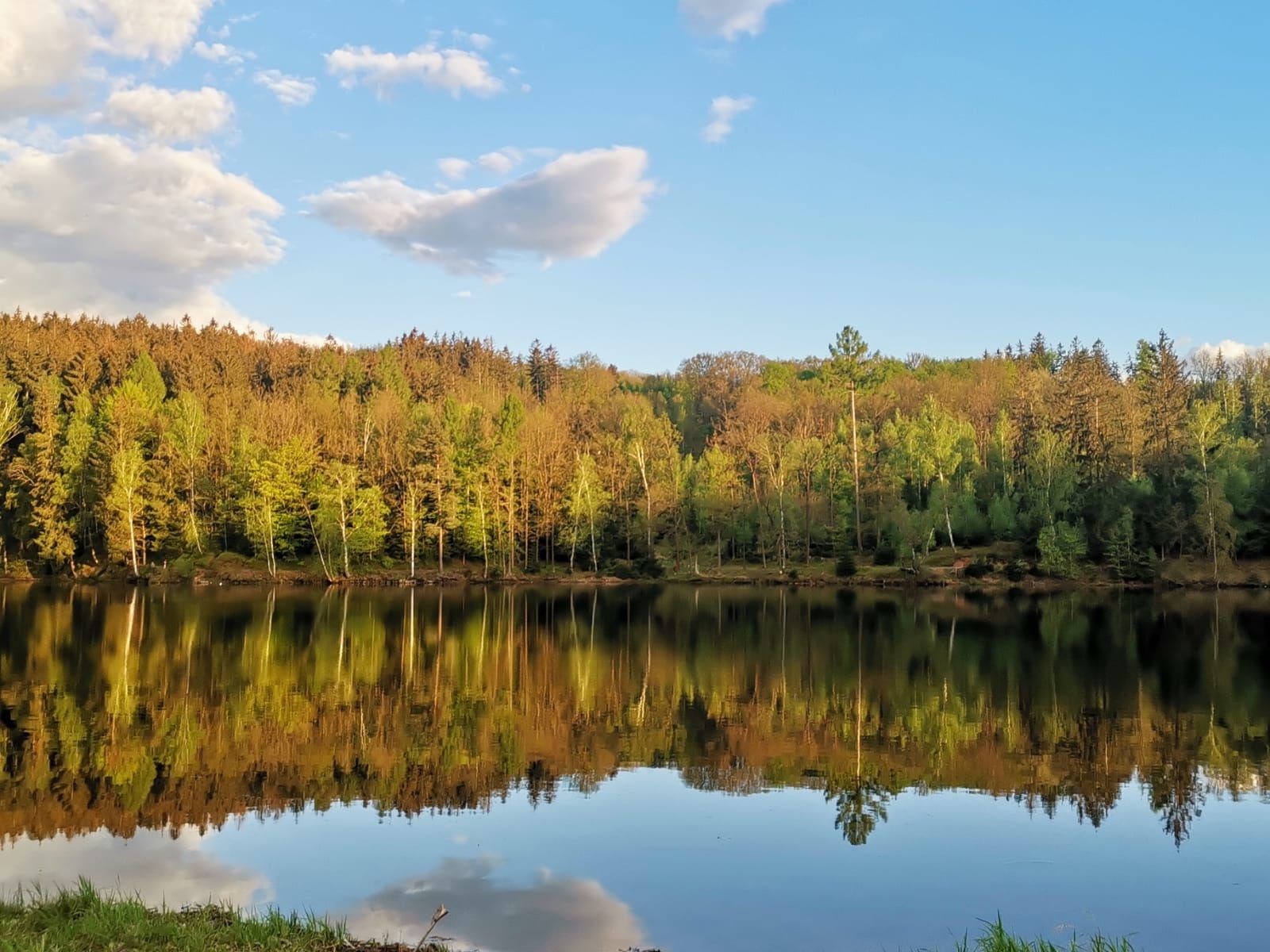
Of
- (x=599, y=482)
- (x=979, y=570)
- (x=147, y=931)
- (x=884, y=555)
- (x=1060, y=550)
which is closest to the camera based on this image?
(x=147, y=931)

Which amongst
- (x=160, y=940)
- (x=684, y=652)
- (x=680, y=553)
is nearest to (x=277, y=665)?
(x=684, y=652)

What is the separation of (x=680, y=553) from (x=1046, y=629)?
43.2m

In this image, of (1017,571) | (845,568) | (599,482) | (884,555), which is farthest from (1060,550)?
(599,482)

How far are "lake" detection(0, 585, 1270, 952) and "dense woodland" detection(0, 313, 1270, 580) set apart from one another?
4522 cm

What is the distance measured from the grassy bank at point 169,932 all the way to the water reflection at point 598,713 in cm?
255

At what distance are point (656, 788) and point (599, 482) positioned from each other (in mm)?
71734

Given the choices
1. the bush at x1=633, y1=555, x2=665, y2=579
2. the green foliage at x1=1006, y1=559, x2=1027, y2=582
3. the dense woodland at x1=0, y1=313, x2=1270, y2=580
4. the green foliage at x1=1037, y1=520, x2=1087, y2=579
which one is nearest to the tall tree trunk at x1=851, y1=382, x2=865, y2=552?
the dense woodland at x1=0, y1=313, x2=1270, y2=580

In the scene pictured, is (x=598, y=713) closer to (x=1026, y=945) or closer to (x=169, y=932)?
(x=169, y=932)

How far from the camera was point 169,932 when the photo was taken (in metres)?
10.1

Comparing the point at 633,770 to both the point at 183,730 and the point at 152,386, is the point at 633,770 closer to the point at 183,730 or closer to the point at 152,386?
the point at 183,730

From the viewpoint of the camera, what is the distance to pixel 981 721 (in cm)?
2530

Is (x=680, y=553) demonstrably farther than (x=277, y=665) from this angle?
Yes

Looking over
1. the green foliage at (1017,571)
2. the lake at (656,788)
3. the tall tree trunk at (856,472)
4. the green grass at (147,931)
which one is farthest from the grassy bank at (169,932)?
the tall tree trunk at (856,472)

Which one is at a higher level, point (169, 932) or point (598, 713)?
point (169, 932)
